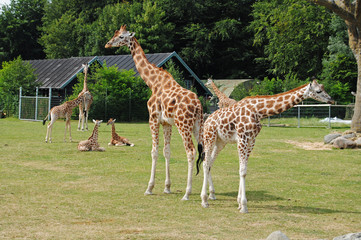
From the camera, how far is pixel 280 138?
24578 millimetres

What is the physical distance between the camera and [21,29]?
64562 millimetres

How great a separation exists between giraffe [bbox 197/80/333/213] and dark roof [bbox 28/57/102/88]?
31.3m

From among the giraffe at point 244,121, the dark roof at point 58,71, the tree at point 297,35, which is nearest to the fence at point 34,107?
the dark roof at point 58,71

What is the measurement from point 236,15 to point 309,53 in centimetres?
1430

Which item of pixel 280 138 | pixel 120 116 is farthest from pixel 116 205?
pixel 120 116

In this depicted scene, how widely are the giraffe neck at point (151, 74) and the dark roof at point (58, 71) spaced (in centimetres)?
2868

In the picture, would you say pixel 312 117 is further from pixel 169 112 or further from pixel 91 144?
pixel 169 112

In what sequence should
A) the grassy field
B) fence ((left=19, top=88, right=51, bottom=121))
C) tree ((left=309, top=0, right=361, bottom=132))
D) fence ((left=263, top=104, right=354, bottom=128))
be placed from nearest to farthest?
the grassy field → tree ((left=309, top=0, right=361, bottom=132)) → fence ((left=263, top=104, right=354, bottom=128)) → fence ((left=19, top=88, right=51, bottom=121))

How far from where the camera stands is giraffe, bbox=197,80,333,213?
374 inches

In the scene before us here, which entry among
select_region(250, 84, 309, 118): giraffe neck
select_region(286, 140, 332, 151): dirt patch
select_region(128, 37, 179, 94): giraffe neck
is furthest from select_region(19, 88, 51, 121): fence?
select_region(250, 84, 309, 118): giraffe neck

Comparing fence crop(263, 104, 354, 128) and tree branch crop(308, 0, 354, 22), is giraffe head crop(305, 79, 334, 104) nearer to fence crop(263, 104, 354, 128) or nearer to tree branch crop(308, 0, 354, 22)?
tree branch crop(308, 0, 354, 22)

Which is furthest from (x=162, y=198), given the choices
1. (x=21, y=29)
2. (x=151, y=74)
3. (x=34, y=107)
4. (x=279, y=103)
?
(x=21, y=29)

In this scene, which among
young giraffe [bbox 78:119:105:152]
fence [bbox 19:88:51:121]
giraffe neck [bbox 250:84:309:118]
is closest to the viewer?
giraffe neck [bbox 250:84:309:118]

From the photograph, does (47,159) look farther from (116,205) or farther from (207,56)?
(207,56)
